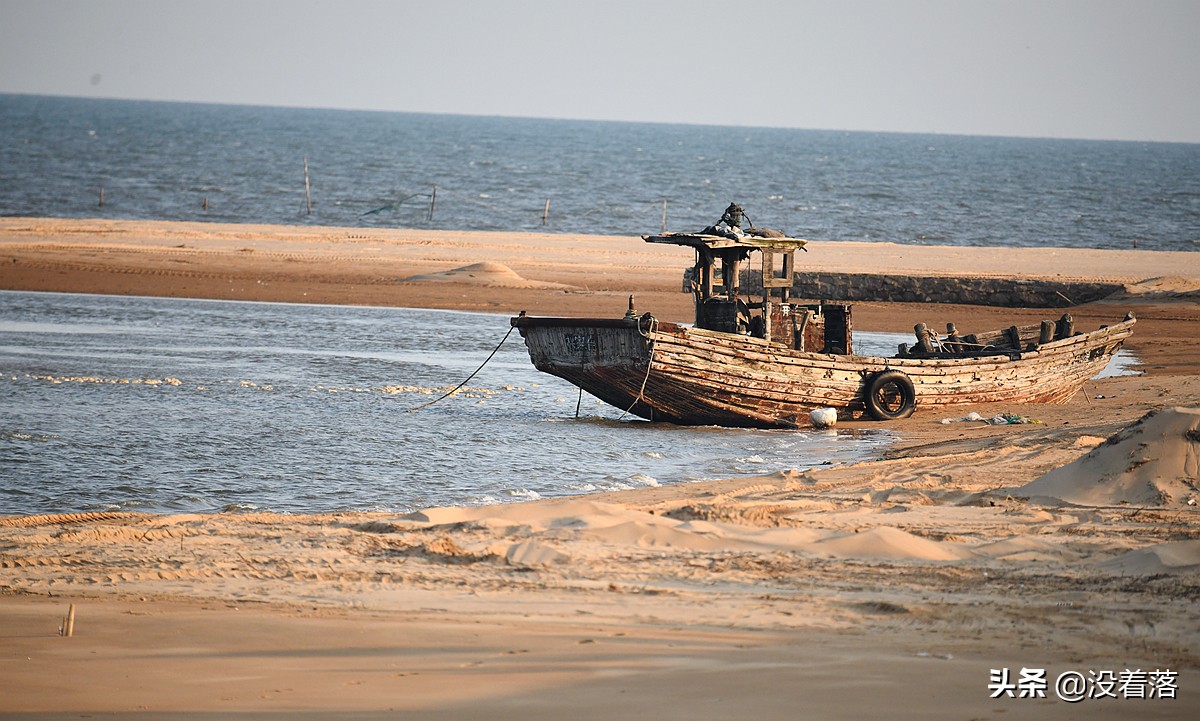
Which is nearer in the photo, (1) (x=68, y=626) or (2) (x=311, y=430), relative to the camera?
(1) (x=68, y=626)

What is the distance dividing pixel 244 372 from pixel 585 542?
1160 cm

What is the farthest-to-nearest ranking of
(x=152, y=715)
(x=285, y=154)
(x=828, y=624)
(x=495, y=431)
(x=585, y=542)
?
(x=285, y=154) → (x=495, y=431) → (x=585, y=542) → (x=828, y=624) → (x=152, y=715)

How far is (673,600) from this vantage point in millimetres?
6688

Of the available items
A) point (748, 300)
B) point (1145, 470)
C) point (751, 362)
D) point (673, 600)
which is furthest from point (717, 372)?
point (673, 600)

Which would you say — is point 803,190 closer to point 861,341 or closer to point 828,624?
point 861,341

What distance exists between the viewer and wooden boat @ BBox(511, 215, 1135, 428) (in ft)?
48.5

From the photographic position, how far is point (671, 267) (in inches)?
1287

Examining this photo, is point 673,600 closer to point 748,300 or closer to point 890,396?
point 748,300

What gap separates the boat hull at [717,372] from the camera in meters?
14.7

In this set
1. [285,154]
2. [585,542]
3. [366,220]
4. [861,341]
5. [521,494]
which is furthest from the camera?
[285,154]

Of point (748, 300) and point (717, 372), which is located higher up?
point (748, 300)

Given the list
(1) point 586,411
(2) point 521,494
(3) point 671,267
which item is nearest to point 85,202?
(3) point 671,267

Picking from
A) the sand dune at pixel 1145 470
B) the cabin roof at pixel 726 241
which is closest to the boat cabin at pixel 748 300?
the cabin roof at pixel 726 241

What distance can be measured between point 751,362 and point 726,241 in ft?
5.04
